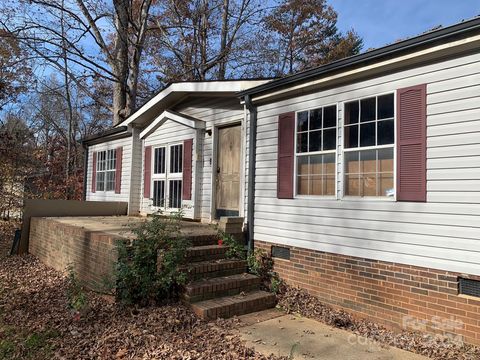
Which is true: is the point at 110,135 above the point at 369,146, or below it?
above

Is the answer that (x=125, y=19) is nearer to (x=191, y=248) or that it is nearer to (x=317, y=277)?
(x=191, y=248)

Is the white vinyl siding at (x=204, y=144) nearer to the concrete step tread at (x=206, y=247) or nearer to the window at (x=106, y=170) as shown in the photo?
the concrete step tread at (x=206, y=247)

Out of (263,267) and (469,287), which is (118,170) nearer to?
(263,267)

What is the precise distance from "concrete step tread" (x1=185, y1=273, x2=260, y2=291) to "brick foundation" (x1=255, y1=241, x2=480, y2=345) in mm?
757

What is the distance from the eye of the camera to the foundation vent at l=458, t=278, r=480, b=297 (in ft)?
13.5

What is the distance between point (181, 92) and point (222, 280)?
5.02m

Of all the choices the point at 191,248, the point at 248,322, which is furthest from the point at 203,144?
the point at 248,322

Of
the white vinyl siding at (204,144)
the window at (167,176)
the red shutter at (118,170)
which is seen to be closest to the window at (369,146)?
the white vinyl siding at (204,144)

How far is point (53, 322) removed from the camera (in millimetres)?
4859

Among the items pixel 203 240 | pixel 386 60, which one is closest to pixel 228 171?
pixel 203 240

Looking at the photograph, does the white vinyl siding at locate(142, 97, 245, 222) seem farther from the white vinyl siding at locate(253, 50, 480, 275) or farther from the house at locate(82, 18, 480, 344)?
the white vinyl siding at locate(253, 50, 480, 275)

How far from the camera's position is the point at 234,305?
5113 mm

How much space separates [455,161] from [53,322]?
5.26 meters

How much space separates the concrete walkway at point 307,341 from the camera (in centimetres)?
395
